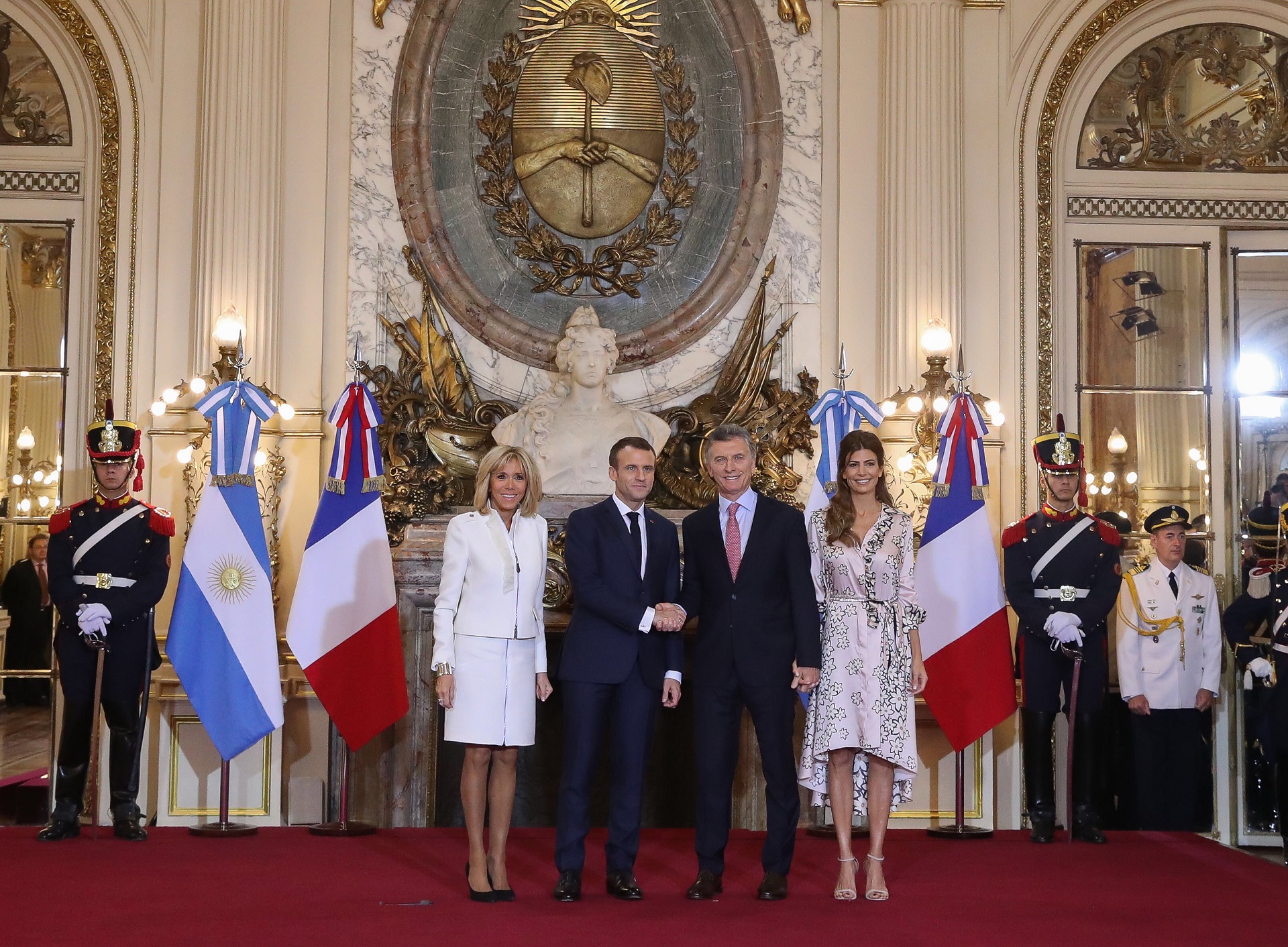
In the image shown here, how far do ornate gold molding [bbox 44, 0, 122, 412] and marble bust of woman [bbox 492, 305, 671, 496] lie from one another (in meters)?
2.25

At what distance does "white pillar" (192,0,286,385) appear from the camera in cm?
767

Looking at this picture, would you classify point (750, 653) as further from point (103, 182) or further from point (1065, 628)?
point (103, 182)

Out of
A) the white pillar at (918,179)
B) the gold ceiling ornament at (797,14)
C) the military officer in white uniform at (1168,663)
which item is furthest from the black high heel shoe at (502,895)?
the gold ceiling ornament at (797,14)

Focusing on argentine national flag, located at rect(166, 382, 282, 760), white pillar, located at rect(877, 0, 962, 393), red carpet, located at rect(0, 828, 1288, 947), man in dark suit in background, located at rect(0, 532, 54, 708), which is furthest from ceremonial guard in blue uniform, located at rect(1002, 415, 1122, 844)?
man in dark suit in background, located at rect(0, 532, 54, 708)

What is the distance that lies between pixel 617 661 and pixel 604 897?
854 millimetres

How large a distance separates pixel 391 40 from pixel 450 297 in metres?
1.51

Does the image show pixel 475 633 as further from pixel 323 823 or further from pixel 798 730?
pixel 798 730

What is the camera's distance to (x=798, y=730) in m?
7.46

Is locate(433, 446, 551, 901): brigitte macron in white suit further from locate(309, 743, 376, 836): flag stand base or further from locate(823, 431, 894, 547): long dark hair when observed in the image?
locate(309, 743, 376, 836): flag stand base

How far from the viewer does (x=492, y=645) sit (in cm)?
505

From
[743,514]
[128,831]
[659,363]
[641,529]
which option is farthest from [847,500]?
[128,831]

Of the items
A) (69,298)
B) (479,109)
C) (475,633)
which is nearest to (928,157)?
(479,109)

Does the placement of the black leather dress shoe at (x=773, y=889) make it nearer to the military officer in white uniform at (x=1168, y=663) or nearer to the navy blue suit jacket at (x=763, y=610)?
the navy blue suit jacket at (x=763, y=610)

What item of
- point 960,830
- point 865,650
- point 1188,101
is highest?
point 1188,101
